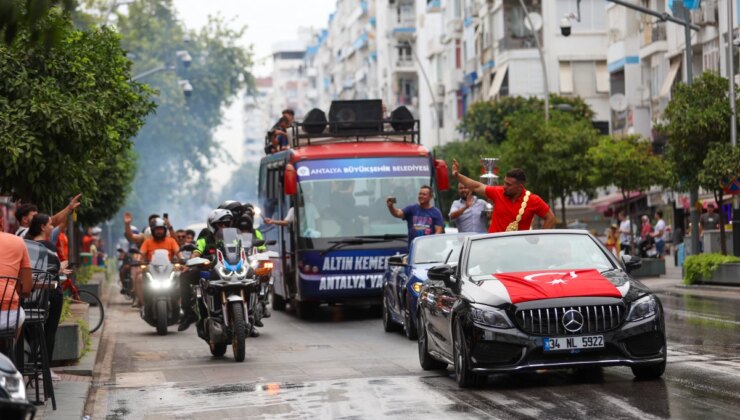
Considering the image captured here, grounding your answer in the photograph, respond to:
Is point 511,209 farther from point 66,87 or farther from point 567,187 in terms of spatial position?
point 567,187

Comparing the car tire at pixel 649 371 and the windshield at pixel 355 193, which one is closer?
the car tire at pixel 649 371

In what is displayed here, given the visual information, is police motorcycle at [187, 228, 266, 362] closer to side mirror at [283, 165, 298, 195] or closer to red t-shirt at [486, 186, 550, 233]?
red t-shirt at [486, 186, 550, 233]

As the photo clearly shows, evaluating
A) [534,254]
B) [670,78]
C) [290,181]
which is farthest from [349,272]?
[670,78]

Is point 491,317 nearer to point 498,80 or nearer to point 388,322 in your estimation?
point 388,322

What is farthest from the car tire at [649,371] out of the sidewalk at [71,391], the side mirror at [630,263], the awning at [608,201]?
the awning at [608,201]

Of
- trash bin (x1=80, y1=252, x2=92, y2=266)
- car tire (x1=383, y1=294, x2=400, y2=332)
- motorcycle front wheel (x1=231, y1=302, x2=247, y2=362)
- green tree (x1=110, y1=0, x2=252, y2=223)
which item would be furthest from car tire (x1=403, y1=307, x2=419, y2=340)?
green tree (x1=110, y1=0, x2=252, y2=223)

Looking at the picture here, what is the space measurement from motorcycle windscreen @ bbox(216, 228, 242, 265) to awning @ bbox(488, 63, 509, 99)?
58.2 meters

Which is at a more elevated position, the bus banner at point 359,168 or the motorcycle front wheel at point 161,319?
the bus banner at point 359,168

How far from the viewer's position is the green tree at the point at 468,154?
6512 centimetres

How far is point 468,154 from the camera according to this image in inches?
2766

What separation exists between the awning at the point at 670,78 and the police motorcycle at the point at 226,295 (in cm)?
4026

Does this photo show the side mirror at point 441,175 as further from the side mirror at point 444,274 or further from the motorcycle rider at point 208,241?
the side mirror at point 444,274

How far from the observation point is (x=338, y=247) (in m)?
25.9

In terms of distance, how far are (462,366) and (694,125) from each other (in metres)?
23.0
